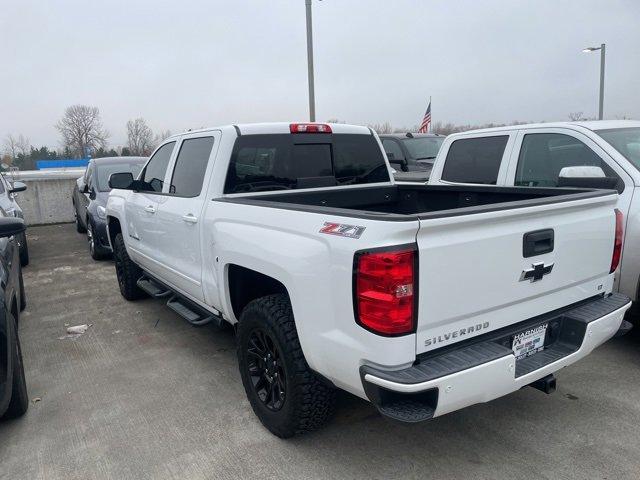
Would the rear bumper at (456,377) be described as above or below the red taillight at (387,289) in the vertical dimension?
below

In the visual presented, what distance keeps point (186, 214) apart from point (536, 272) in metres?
2.60

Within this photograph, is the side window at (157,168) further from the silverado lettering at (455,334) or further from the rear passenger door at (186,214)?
the silverado lettering at (455,334)

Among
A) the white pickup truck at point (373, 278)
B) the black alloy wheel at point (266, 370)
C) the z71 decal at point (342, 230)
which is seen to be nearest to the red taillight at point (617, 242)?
the white pickup truck at point (373, 278)

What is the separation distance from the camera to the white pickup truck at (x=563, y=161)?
3984 mm

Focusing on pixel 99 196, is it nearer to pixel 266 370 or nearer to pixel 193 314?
pixel 193 314

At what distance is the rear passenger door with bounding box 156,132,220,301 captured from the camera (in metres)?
3.90

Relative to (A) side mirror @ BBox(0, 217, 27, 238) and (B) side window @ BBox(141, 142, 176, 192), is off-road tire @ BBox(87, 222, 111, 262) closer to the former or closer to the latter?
(B) side window @ BBox(141, 142, 176, 192)

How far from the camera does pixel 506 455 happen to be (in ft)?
9.66

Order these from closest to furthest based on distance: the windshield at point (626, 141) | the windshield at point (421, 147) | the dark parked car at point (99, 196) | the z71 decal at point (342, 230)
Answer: the z71 decal at point (342, 230) < the windshield at point (626, 141) < the dark parked car at point (99, 196) < the windshield at point (421, 147)

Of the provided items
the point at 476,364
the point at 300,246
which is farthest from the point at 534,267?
the point at 300,246

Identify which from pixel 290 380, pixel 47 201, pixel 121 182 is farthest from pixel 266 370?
pixel 47 201

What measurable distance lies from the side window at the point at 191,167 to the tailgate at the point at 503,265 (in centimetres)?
224

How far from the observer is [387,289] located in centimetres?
223

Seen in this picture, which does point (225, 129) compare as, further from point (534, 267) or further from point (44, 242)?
point (44, 242)
